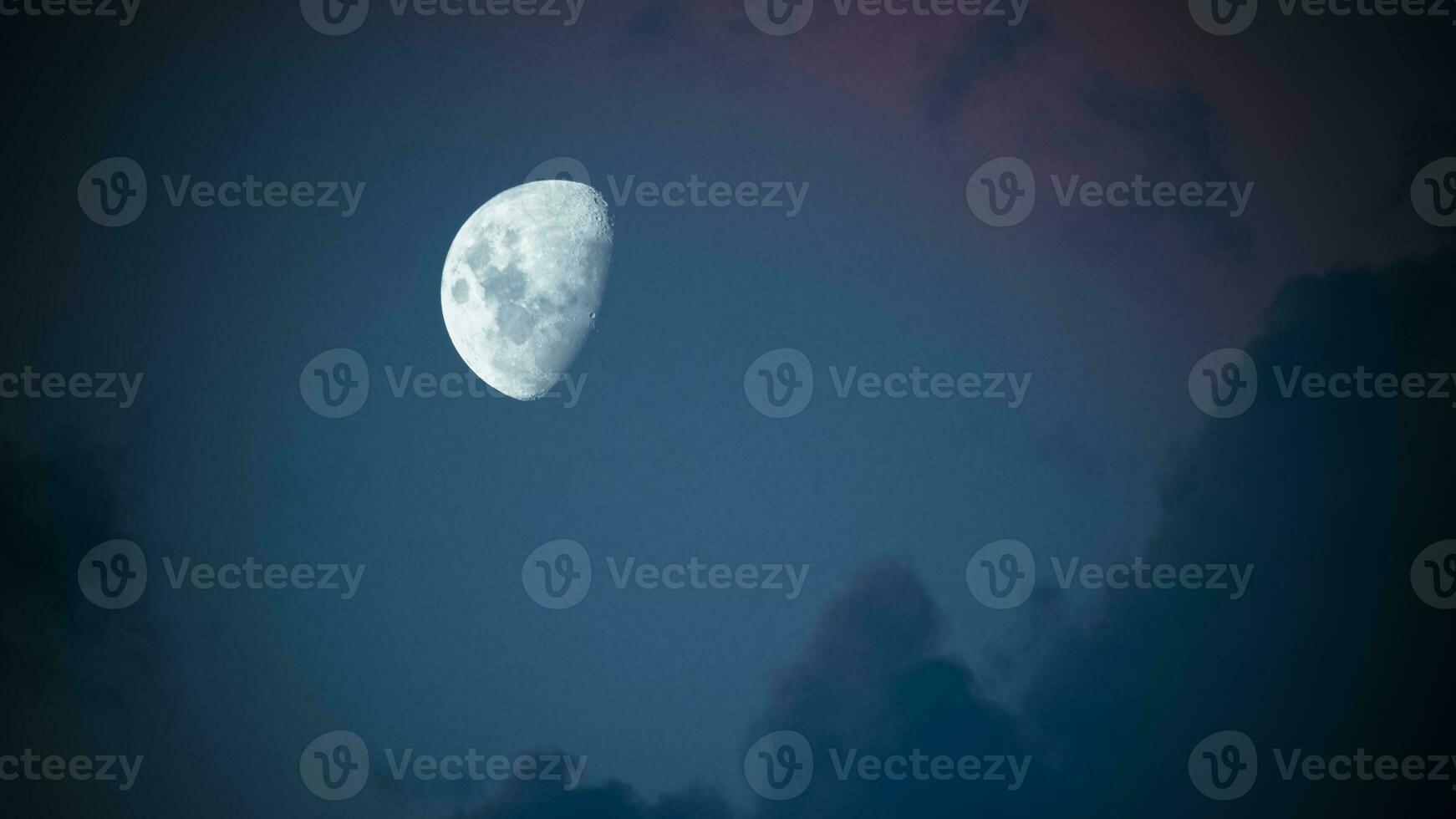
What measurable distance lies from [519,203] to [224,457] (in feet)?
11.4

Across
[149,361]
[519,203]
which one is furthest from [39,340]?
[519,203]

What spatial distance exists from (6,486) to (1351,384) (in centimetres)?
1216

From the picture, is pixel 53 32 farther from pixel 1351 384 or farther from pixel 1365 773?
pixel 1365 773

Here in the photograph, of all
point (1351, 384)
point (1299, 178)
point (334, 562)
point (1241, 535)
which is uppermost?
point (1299, 178)

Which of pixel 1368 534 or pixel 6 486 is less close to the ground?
pixel 6 486

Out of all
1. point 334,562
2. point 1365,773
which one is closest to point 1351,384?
point 1365,773

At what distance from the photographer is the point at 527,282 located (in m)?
11.4

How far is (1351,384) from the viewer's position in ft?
39.9

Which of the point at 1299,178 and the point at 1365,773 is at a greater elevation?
the point at 1299,178

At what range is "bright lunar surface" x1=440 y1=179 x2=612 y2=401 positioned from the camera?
1144cm

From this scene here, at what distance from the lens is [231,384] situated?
11.8 meters

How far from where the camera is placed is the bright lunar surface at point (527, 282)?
11.4 metres

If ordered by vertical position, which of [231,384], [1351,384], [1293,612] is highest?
[231,384]

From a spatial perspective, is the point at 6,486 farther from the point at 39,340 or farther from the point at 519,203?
the point at 519,203
